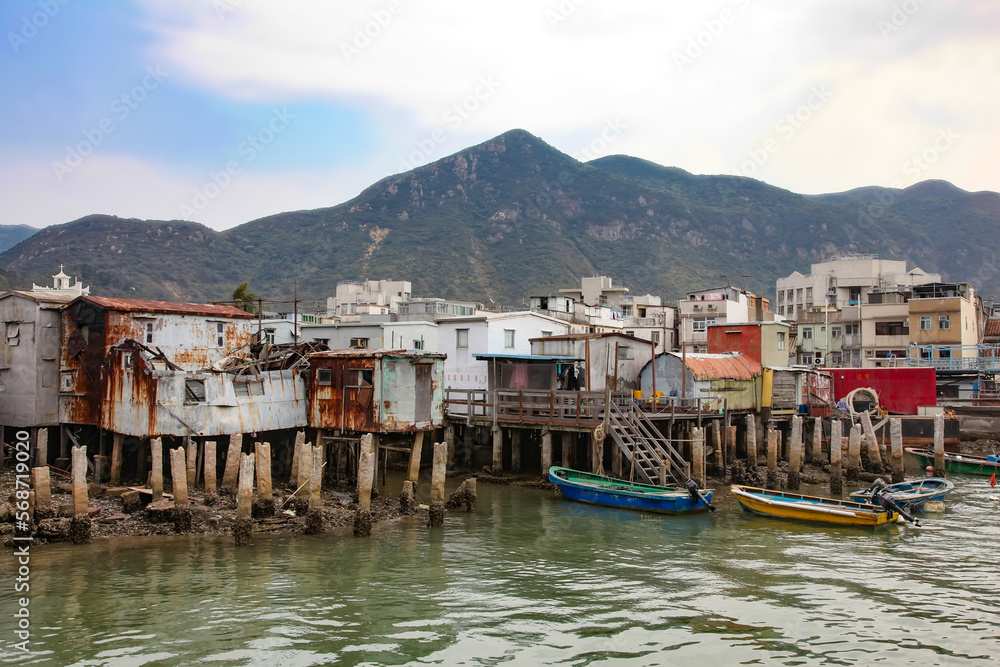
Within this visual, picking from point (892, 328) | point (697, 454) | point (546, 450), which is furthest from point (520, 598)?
point (892, 328)

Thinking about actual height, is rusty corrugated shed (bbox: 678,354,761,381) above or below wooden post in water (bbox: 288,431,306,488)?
above

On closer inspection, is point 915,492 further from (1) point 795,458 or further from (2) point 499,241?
(2) point 499,241

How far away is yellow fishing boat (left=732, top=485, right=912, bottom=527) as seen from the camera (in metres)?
26.5

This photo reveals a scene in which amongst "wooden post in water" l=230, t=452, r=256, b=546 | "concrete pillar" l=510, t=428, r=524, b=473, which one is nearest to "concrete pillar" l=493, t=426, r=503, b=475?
"concrete pillar" l=510, t=428, r=524, b=473

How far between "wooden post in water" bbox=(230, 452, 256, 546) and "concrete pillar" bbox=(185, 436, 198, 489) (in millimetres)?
4256

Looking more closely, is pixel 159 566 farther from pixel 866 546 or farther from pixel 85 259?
pixel 85 259

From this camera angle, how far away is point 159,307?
1220 inches

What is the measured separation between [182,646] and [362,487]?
9375 millimetres

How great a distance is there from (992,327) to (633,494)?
199 feet

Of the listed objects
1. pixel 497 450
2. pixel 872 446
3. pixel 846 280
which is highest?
pixel 846 280

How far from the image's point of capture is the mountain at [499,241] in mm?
122625

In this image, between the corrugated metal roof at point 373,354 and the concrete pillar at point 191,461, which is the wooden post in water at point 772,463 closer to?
the corrugated metal roof at point 373,354

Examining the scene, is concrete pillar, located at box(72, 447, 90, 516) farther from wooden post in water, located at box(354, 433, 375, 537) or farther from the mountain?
the mountain

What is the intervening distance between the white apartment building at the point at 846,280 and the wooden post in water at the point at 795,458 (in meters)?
48.9
